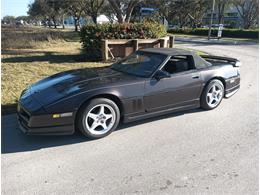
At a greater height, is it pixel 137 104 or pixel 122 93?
pixel 122 93

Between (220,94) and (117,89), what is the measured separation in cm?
251

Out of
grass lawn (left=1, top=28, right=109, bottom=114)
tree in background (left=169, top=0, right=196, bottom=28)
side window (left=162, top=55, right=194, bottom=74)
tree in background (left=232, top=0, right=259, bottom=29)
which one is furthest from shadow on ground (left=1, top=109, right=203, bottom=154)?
tree in background (left=169, top=0, right=196, bottom=28)

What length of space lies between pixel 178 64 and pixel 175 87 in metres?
0.58

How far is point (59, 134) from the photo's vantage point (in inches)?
149

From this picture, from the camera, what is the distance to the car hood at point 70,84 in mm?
3934

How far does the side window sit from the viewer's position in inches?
193

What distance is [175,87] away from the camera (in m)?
4.73

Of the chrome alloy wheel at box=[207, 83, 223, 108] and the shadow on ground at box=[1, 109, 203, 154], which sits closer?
the shadow on ground at box=[1, 109, 203, 154]

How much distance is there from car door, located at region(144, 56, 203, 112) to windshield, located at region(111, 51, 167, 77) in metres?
0.15

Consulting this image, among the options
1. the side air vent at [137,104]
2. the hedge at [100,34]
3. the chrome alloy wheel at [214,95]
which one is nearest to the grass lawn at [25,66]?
the hedge at [100,34]

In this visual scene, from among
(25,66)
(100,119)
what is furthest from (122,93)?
(25,66)

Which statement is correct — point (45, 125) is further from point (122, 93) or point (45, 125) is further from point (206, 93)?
point (206, 93)

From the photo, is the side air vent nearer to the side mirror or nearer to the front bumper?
the side mirror

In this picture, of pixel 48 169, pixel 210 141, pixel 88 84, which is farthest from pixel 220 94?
pixel 48 169
